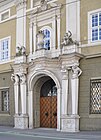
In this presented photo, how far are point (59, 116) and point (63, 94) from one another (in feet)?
4.84

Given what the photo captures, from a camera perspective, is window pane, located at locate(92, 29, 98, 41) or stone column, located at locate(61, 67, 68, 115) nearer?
window pane, located at locate(92, 29, 98, 41)

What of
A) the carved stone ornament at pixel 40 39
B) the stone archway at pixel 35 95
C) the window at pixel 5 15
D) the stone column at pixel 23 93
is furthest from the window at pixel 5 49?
the carved stone ornament at pixel 40 39

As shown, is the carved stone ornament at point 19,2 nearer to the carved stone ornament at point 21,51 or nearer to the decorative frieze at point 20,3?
the decorative frieze at point 20,3

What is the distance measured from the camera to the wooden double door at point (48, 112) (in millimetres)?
24234

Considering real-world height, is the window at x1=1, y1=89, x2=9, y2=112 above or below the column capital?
below

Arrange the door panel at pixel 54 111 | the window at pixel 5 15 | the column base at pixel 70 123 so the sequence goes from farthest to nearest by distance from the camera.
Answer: the window at pixel 5 15 → the door panel at pixel 54 111 → the column base at pixel 70 123

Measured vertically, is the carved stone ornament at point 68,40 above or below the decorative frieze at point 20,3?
below

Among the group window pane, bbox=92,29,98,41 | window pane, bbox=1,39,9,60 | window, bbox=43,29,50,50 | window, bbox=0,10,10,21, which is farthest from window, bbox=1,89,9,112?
window pane, bbox=92,29,98,41

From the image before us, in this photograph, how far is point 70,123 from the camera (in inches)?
839

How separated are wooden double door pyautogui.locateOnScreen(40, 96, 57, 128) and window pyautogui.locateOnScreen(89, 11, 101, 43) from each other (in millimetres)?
5478

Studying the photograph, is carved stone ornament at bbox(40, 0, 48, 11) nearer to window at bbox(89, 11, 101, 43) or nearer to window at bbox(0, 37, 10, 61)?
window at bbox(89, 11, 101, 43)

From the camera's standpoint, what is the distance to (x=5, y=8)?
94.6 feet

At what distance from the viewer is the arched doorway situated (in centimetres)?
2431

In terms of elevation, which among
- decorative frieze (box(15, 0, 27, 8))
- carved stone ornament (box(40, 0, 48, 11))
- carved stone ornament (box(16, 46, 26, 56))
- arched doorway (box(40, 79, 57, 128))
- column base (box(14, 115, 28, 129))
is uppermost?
decorative frieze (box(15, 0, 27, 8))
